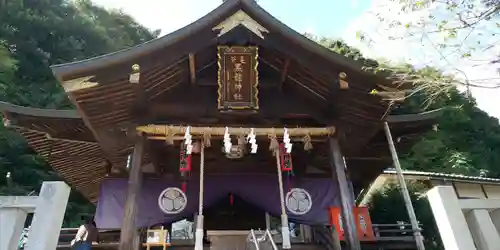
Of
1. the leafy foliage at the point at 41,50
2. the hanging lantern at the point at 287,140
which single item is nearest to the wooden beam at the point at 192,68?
the hanging lantern at the point at 287,140

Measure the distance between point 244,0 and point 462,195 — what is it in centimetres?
871

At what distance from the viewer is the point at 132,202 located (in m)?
6.23

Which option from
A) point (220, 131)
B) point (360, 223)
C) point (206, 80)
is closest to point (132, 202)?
point (220, 131)

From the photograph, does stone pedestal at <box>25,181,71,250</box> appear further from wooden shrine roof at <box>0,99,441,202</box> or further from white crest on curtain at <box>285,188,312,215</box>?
white crest on curtain at <box>285,188,312,215</box>

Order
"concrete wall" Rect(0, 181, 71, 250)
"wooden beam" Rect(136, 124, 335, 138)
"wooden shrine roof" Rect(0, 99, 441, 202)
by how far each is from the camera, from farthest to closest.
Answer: "wooden shrine roof" Rect(0, 99, 441, 202)
"wooden beam" Rect(136, 124, 335, 138)
"concrete wall" Rect(0, 181, 71, 250)

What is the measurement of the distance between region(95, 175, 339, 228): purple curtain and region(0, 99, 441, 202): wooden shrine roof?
34.7 inches

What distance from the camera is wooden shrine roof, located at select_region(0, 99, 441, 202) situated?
739 centimetres

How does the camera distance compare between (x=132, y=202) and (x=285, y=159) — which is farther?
(x=285, y=159)

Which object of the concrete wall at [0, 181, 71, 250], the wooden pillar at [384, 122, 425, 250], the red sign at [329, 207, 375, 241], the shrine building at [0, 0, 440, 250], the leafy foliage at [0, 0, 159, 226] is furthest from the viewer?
the leafy foliage at [0, 0, 159, 226]

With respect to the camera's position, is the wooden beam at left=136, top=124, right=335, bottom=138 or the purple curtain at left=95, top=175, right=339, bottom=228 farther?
the purple curtain at left=95, top=175, right=339, bottom=228

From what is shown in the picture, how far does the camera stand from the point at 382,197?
14.5 metres

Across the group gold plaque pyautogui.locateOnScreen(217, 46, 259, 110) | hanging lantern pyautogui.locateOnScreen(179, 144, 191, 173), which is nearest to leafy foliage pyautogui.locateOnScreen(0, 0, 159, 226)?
hanging lantern pyautogui.locateOnScreen(179, 144, 191, 173)

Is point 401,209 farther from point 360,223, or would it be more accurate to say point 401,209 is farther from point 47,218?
point 47,218

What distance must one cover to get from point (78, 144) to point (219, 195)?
10.8 ft
